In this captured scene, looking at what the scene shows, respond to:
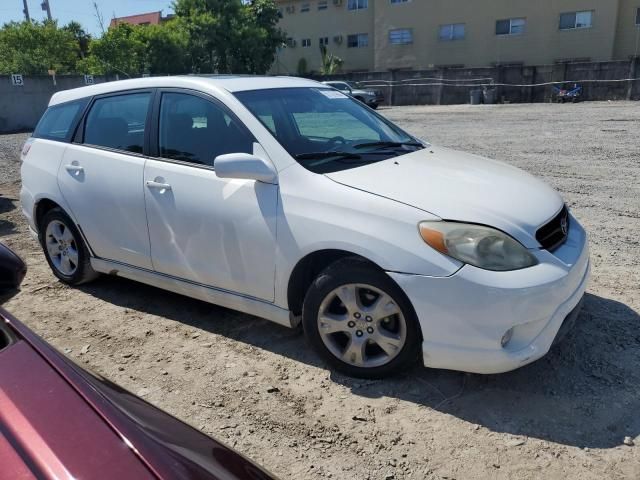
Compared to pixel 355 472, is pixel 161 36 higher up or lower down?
higher up

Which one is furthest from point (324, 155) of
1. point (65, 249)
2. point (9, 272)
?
point (65, 249)

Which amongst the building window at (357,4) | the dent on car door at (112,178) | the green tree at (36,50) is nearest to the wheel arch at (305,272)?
the dent on car door at (112,178)

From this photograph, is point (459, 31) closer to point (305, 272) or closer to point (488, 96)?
point (488, 96)

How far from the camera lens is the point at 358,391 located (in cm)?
314

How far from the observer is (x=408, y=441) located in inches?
107

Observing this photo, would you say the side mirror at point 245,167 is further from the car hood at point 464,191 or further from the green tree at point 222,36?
the green tree at point 222,36

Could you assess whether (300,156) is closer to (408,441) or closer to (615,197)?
(408,441)

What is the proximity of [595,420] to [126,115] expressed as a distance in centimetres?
376

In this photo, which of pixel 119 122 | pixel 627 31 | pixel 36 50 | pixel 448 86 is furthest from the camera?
pixel 36 50

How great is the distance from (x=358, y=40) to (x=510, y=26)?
12750mm

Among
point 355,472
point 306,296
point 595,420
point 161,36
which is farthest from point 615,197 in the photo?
point 161,36

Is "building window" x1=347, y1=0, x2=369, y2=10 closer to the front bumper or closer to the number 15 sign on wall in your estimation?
the number 15 sign on wall

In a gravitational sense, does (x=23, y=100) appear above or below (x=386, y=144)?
below

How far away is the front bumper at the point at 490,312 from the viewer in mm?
2719
